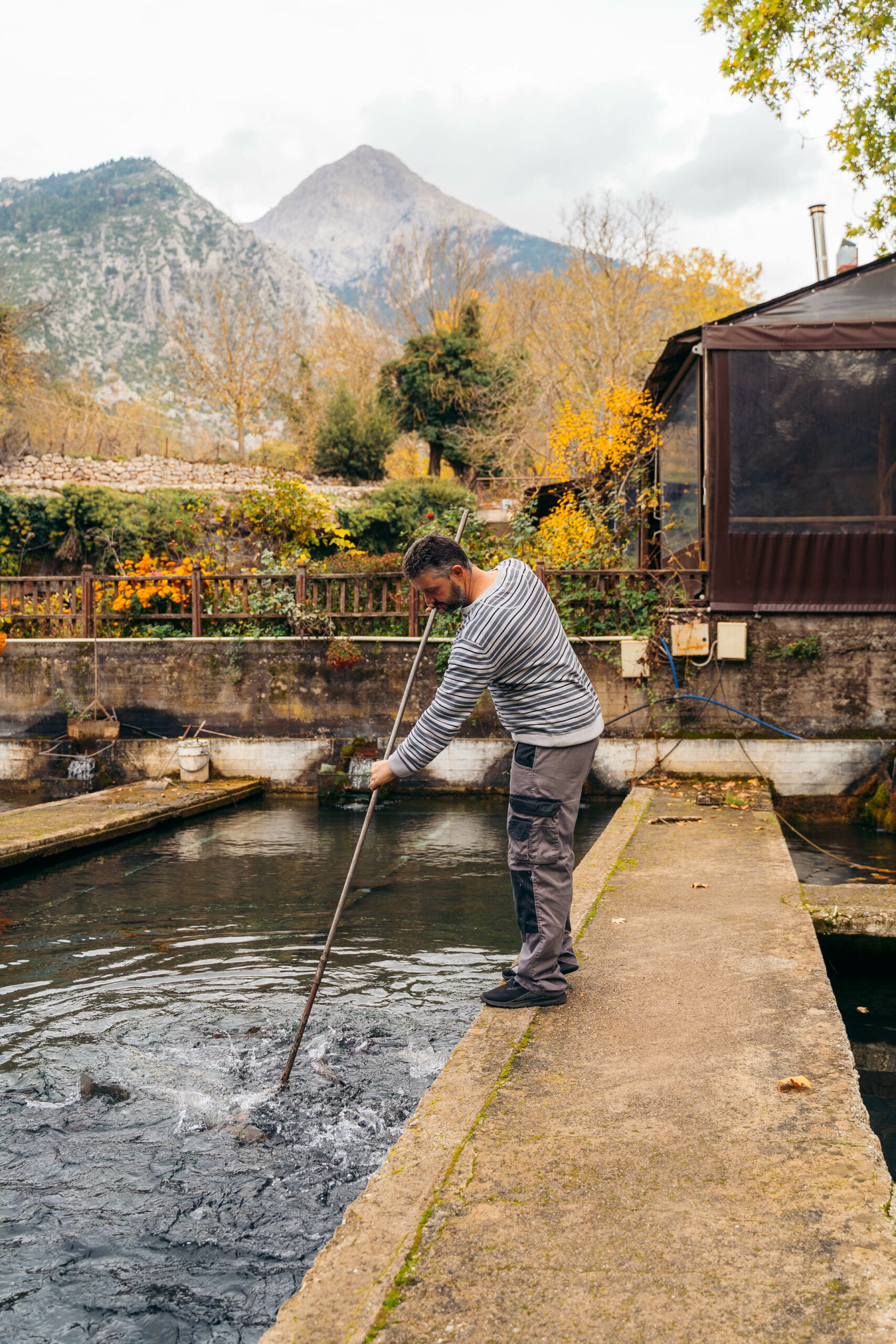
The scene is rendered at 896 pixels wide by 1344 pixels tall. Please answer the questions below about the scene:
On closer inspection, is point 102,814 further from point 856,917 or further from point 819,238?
point 819,238

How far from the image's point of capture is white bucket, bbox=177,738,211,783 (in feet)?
38.7

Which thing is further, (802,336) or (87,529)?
(87,529)

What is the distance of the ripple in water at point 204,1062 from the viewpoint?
2.69 m

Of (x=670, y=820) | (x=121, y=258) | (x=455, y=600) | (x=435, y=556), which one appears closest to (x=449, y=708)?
(x=455, y=600)

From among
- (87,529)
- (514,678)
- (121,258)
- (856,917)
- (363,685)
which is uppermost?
(121,258)

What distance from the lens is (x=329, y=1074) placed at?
3.91 metres

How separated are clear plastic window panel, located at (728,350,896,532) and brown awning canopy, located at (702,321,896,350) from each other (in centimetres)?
8

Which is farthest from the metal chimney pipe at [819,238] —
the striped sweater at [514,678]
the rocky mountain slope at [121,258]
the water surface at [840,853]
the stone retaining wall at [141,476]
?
the rocky mountain slope at [121,258]

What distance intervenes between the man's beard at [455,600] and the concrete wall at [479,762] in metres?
7.17

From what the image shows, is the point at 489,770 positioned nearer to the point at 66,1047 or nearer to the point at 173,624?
the point at 173,624

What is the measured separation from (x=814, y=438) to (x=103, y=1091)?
974 cm

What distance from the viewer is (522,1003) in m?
3.61

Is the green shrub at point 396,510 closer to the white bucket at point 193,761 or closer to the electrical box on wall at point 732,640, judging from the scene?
the white bucket at point 193,761

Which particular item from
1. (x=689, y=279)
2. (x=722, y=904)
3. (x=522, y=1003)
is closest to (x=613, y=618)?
(x=722, y=904)
